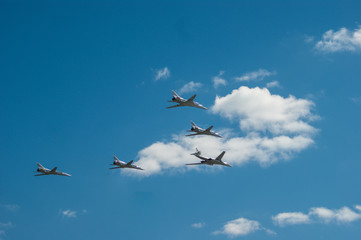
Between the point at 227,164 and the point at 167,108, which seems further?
the point at 227,164

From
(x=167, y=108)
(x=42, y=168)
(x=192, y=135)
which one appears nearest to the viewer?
(x=167, y=108)

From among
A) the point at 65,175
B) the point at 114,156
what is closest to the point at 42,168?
the point at 65,175

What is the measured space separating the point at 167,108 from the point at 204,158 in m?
24.1

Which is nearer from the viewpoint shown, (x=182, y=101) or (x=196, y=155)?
(x=182, y=101)

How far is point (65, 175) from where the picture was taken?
161250mm

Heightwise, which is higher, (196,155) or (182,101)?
(182,101)

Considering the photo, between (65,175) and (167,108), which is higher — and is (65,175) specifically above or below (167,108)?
below

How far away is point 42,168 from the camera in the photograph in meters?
156

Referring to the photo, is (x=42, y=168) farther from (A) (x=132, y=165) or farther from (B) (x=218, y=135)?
(B) (x=218, y=135)

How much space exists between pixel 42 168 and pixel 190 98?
67257mm

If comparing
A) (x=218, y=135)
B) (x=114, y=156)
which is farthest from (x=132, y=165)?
(x=218, y=135)

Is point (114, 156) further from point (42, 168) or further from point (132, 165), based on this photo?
point (42, 168)

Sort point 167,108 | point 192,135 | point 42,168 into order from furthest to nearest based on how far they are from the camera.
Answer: point 42,168 < point 192,135 < point 167,108

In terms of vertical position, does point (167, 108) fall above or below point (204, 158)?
above
